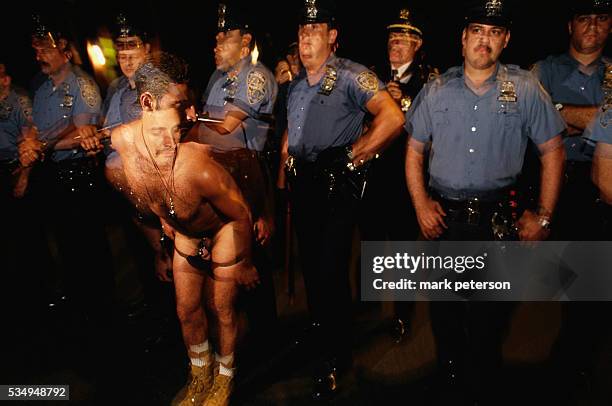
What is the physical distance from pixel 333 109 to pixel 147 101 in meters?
1.23

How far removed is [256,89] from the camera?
3.72 meters

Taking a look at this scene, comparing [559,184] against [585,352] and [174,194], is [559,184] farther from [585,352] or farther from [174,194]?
[174,194]

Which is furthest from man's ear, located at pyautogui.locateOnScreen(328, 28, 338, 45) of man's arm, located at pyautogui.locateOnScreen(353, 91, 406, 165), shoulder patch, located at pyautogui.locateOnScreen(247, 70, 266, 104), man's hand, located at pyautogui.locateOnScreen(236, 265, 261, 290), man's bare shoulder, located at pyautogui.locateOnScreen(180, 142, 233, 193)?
man's hand, located at pyautogui.locateOnScreen(236, 265, 261, 290)

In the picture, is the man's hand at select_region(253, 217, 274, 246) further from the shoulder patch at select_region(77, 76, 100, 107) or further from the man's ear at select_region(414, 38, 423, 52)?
the man's ear at select_region(414, 38, 423, 52)

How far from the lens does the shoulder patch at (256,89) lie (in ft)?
12.2

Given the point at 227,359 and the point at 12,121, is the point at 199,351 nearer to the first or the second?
the point at 227,359

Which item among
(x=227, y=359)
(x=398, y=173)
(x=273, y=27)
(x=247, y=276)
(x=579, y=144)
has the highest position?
(x=273, y=27)

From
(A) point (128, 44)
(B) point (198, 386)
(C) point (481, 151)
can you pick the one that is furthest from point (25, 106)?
(C) point (481, 151)

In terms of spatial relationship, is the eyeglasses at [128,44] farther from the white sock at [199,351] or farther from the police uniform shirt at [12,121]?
the white sock at [199,351]

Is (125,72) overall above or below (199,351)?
above

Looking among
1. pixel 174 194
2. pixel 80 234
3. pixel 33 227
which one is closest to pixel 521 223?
pixel 174 194

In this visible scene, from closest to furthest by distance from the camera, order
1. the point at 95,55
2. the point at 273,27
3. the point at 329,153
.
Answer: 1. the point at 329,153
2. the point at 273,27
3. the point at 95,55

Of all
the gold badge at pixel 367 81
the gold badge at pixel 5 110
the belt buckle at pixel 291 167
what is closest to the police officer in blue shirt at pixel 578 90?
the gold badge at pixel 367 81

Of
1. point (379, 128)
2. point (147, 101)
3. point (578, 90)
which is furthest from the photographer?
point (578, 90)
